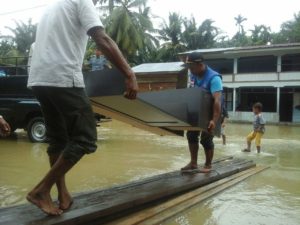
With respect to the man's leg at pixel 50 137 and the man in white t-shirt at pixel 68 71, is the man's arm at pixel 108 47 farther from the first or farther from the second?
the man's leg at pixel 50 137

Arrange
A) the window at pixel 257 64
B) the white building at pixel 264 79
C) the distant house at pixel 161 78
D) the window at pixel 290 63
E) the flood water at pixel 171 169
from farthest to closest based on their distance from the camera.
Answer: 1. the window at pixel 257 64
2. the window at pixel 290 63
3. the white building at pixel 264 79
4. the distant house at pixel 161 78
5. the flood water at pixel 171 169

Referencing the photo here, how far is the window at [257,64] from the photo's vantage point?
31.0 meters

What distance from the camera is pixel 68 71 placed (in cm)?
316

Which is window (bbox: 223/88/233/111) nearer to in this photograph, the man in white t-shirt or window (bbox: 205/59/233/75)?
window (bbox: 205/59/233/75)

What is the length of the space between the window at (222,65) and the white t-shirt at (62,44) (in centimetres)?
3025

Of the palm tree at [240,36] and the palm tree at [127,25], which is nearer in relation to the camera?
the palm tree at [127,25]

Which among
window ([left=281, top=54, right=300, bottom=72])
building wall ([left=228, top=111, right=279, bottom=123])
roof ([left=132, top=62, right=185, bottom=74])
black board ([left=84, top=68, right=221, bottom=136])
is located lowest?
building wall ([left=228, top=111, right=279, bottom=123])

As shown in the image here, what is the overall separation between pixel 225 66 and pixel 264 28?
2432cm

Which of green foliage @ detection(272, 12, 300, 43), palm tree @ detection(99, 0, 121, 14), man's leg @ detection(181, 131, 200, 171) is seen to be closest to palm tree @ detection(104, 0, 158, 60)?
palm tree @ detection(99, 0, 121, 14)

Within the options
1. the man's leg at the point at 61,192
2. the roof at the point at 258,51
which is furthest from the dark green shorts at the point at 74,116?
the roof at the point at 258,51

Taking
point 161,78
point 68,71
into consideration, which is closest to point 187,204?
point 68,71

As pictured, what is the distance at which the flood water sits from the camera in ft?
14.7

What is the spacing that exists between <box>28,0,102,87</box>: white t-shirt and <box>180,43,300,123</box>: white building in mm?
27434

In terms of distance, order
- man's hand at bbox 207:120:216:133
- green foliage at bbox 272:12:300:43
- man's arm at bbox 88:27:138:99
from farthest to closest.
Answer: green foliage at bbox 272:12:300:43
man's hand at bbox 207:120:216:133
man's arm at bbox 88:27:138:99
